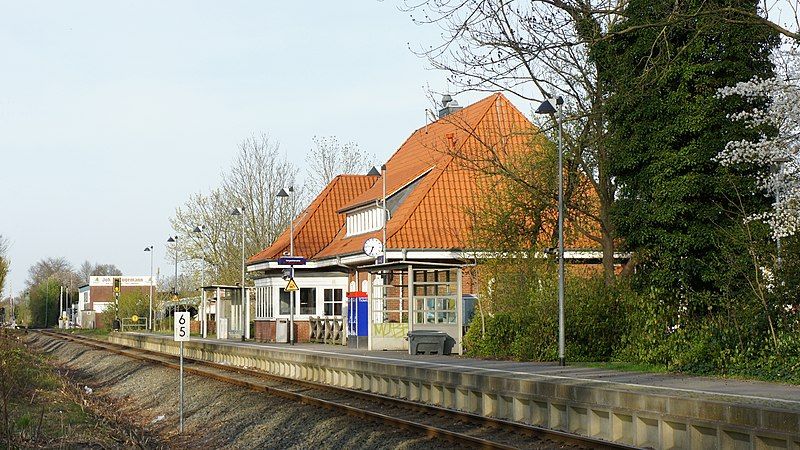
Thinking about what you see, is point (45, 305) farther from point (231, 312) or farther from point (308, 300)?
point (308, 300)

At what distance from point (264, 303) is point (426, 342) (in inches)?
836

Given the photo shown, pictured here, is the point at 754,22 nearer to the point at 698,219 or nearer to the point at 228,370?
the point at 698,219

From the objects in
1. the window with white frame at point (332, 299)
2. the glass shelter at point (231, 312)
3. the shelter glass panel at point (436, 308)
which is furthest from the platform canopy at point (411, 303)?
the glass shelter at point (231, 312)

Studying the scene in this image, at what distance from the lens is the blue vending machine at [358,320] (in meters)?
41.5

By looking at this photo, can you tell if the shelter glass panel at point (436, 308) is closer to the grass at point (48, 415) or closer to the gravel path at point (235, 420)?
the gravel path at point (235, 420)

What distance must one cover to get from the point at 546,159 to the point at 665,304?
9.60m

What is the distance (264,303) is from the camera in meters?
55.9

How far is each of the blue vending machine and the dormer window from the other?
7161 mm

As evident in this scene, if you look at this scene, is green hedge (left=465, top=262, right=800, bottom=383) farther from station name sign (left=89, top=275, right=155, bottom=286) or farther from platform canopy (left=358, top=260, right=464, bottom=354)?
station name sign (left=89, top=275, right=155, bottom=286)

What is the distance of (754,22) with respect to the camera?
17.4m

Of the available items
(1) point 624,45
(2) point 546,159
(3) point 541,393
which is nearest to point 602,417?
(3) point 541,393

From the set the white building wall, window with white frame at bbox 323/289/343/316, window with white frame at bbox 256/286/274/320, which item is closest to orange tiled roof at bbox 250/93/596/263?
the white building wall

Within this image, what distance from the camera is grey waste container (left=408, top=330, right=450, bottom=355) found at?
1412 inches

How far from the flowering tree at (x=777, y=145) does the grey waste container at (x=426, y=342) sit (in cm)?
1094
